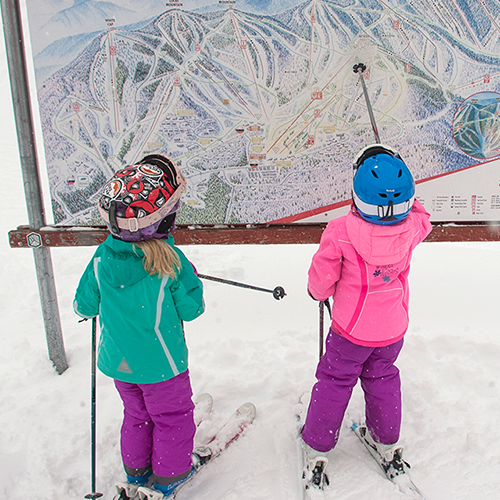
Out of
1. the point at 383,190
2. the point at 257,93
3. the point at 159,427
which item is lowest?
the point at 159,427

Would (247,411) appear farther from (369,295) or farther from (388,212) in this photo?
(388,212)

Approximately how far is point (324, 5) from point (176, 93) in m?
1.28

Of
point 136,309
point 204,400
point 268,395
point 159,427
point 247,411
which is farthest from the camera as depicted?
point 268,395

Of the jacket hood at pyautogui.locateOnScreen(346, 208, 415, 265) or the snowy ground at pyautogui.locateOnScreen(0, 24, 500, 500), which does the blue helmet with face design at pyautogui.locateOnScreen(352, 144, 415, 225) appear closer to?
the jacket hood at pyautogui.locateOnScreen(346, 208, 415, 265)

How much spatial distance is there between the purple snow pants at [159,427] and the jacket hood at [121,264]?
0.60 meters

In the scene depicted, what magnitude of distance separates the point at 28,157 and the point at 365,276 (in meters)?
2.73

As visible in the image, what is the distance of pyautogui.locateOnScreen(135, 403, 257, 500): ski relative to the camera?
6.68 feet

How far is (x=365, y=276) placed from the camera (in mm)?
2047

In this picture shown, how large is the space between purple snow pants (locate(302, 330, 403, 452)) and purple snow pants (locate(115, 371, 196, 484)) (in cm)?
76

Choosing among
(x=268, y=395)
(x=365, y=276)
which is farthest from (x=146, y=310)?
(x=268, y=395)

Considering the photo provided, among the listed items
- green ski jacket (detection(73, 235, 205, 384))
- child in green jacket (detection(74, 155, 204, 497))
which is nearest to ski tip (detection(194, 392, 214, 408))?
child in green jacket (detection(74, 155, 204, 497))

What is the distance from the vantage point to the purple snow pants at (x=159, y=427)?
2010mm

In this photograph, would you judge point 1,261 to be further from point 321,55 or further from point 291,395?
point 321,55

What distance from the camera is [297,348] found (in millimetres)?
3611
